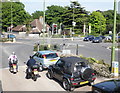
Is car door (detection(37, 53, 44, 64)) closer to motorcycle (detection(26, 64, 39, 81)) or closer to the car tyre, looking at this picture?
motorcycle (detection(26, 64, 39, 81))

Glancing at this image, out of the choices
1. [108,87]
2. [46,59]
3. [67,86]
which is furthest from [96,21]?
[108,87]

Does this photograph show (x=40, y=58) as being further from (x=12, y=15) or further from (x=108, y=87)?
(x=12, y=15)

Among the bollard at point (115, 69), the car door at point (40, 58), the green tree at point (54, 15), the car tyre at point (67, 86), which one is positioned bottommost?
the car tyre at point (67, 86)

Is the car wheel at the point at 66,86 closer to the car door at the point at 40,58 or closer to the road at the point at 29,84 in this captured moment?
the road at the point at 29,84

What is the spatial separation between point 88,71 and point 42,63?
5.18m

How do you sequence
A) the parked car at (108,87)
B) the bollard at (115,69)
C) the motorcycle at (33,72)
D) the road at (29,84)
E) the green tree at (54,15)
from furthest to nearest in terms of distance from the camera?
the green tree at (54,15) < the bollard at (115,69) < the motorcycle at (33,72) < the road at (29,84) < the parked car at (108,87)

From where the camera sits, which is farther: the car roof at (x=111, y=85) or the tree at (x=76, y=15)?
the tree at (x=76, y=15)

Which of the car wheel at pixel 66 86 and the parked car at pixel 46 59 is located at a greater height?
the parked car at pixel 46 59

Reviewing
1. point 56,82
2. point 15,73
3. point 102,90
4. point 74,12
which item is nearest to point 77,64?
point 56,82

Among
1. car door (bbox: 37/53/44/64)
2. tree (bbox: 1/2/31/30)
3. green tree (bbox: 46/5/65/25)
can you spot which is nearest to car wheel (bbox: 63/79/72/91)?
car door (bbox: 37/53/44/64)

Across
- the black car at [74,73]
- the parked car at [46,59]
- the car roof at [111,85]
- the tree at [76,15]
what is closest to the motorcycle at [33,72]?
the black car at [74,73]

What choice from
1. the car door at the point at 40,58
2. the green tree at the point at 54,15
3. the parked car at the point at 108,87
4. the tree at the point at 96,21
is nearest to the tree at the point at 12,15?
the green tree at the point at 54,15

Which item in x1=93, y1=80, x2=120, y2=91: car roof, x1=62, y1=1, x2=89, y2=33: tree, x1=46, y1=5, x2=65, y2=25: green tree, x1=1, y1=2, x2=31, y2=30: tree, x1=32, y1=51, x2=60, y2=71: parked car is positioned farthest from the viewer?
x1=46, y1=5, x2=65, y2=25: green tree

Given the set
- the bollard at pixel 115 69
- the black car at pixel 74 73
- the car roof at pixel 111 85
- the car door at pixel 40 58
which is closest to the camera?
the car roof at pixel 111 85
